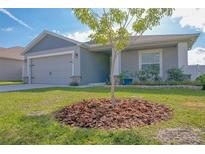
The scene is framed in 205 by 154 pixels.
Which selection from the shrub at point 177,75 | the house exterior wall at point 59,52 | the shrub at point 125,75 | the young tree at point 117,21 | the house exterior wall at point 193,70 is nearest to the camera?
the young tree at point 117,21

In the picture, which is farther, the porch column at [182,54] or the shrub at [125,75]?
the shrub at [125,75]

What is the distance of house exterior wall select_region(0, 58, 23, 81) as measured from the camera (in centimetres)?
2452

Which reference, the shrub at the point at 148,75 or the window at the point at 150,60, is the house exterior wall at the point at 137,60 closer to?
the window at the point at 150,60

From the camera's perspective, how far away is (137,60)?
1520 centimetres

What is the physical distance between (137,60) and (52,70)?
22.4 ft

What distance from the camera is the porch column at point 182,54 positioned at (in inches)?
504

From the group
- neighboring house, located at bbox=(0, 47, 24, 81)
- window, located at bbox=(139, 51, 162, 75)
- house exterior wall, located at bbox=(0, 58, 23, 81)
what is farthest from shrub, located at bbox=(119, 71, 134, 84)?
house exterior wall, located at bbox=(0, 58, 23, 81)

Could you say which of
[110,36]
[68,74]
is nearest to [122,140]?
[110,36]

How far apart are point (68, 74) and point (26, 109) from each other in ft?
32.8

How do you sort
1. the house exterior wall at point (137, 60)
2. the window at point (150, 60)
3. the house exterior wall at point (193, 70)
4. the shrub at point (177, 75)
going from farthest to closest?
1. the window at point (150, 60)
2. the house exterior wall at point (137, 60)
3. the house exterior wall at point (193, 70)
4. the shrub at point (177, 75)

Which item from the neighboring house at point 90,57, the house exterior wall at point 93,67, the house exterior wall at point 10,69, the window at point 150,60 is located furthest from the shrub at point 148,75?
the house exterior wall at point 10,69

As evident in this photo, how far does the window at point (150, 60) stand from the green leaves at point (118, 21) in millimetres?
8554

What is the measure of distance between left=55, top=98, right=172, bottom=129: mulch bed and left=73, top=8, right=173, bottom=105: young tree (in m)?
0.49

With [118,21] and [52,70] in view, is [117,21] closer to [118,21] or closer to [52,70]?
[118,21]
